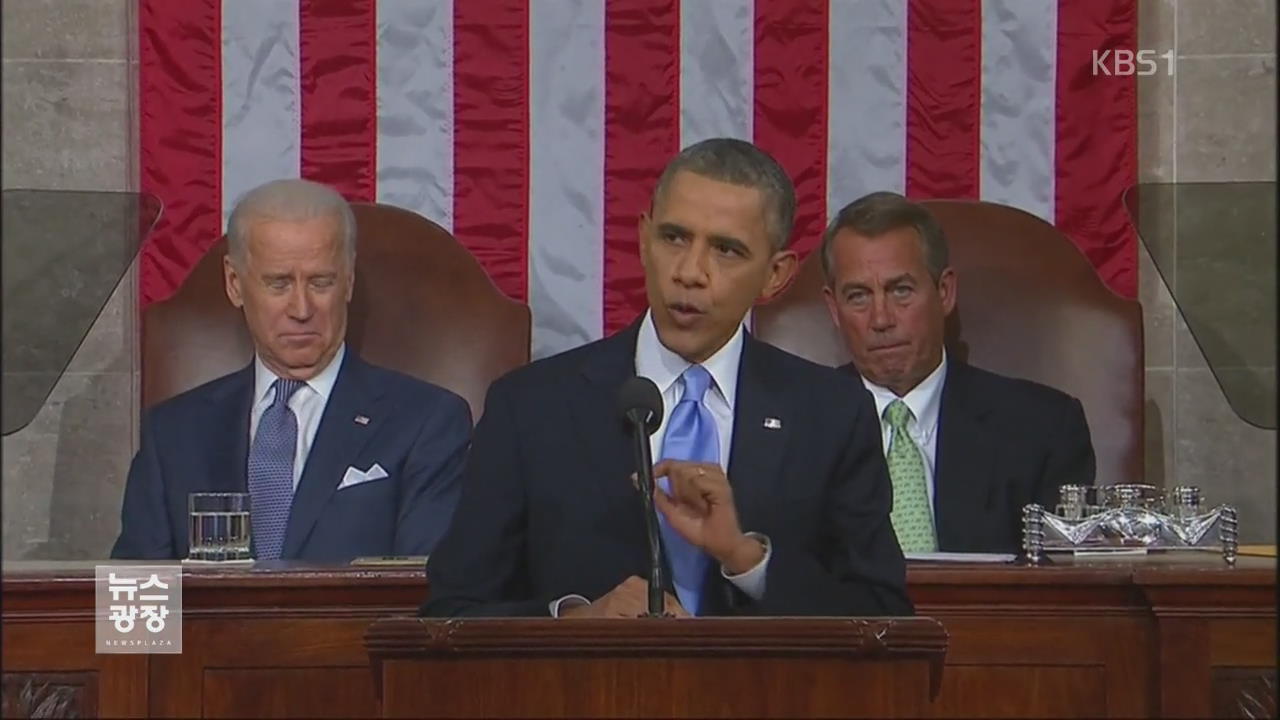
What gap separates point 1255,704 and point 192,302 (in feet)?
9.06

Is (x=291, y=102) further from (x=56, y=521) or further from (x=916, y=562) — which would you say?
(x=916, y=562)

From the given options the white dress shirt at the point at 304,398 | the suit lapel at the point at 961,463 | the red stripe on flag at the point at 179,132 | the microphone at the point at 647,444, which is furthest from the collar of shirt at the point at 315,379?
the microphone at the point at 647,444

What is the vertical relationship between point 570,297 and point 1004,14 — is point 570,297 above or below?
below

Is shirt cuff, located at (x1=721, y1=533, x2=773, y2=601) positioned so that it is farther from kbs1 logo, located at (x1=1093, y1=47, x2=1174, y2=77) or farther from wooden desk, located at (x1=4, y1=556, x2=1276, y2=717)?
kbs1 logo, located at (x1=1093, y1=47, x2=1174, y2=77)

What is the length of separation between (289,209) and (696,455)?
5.42 feet

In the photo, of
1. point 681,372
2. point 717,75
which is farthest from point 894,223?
point 681,372

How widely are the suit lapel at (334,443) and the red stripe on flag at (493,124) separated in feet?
3.18

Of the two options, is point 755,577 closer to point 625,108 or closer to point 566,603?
point 566,603

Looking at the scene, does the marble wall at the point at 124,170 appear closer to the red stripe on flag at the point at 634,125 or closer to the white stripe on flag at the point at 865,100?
the white stripe on flag at the point at 865,100

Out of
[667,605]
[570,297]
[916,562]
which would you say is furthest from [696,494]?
[570,297]

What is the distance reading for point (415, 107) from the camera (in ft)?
18.8

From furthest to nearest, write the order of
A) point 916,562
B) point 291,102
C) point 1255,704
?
point 291,102
point 916,562
point 1255,704

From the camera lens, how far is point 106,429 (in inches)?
231

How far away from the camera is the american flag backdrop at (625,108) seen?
18.7ft
